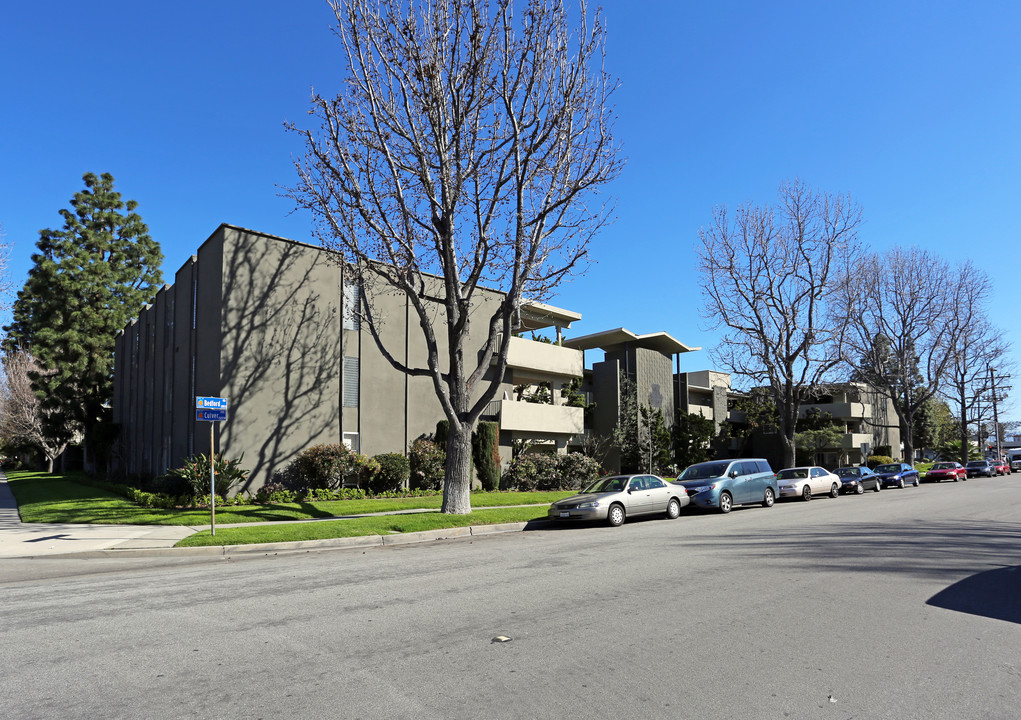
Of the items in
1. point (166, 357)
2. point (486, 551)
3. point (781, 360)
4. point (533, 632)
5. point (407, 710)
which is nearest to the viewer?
point (407, 710)

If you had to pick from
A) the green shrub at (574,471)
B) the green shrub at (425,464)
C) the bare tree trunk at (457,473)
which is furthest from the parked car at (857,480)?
the bare tree trunk at (457,473)

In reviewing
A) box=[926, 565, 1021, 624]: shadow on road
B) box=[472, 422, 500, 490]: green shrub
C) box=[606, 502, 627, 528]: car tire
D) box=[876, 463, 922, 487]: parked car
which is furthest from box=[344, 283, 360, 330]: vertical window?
box=[876, 463, 922, 487]: parked car

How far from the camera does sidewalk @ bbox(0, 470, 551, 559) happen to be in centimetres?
1297

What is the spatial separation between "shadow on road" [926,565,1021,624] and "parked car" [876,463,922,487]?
32466mm

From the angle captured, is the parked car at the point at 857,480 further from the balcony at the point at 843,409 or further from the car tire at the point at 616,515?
the balcony at the point at 843,409

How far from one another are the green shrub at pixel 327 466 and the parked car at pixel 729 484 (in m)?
11.1

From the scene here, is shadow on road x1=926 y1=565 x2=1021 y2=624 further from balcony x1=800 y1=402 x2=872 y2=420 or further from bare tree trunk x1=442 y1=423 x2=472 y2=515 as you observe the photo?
balcony x1=800 y1=402 x2=872 y2=420

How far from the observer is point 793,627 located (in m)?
6.53

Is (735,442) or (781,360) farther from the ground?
(781,360)

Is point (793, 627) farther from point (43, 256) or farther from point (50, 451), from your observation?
point (50, 451)

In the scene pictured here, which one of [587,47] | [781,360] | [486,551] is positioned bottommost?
[486,551]

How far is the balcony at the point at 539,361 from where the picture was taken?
106ft

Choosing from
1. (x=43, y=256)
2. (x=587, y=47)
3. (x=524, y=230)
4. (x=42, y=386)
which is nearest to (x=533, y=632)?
(x=524, y=230)

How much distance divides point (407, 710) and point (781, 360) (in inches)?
1325
